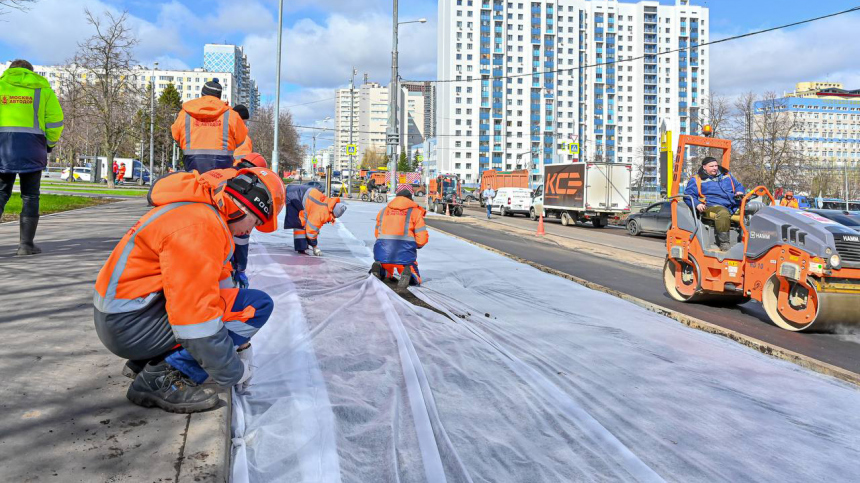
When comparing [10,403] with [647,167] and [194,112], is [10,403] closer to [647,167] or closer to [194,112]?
[194,112]

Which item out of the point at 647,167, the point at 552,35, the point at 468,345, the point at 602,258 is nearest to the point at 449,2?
the point at 552,35

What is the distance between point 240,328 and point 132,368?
1.91 feet

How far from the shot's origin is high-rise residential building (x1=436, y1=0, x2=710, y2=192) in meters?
142

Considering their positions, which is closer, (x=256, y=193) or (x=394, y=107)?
(x=256, y=193)

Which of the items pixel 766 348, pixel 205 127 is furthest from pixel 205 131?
pixel 766 348

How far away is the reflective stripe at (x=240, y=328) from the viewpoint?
308 centimetres

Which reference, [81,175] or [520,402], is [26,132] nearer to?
[520,402]

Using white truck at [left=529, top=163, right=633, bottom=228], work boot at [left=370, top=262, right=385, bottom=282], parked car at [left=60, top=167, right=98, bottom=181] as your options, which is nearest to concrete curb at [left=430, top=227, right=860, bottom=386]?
work boot at [left=370, top=262, right=385, bottom=282]

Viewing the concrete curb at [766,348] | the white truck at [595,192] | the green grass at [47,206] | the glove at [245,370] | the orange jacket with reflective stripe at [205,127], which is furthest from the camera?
the white truck at [595,192]

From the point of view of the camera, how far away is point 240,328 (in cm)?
312

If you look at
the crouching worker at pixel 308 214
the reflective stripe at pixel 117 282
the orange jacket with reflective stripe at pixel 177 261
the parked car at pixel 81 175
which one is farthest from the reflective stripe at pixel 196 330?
the parked car at pixel 81 175

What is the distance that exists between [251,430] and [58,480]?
33.2 inches

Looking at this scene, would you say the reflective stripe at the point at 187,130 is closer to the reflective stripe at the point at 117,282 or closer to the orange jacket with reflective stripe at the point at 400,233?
the orange jacket with reflective stripe at the point at 400,233

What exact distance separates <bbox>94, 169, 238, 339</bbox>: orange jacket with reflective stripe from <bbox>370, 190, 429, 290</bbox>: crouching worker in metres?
4.61
